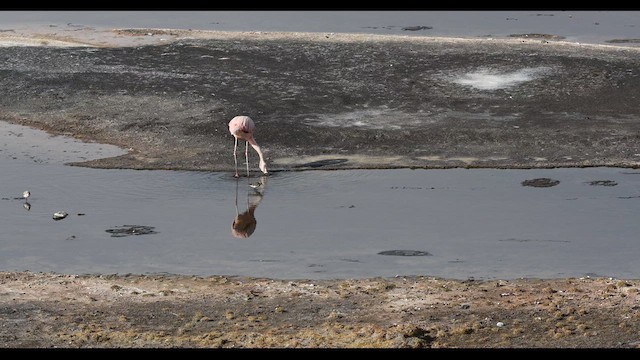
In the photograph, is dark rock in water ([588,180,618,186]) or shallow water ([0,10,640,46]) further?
shallow water ([0,10,640,46])

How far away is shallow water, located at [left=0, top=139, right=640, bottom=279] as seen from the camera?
14.5m

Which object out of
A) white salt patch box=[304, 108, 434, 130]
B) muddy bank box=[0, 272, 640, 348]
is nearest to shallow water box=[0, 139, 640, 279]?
muddy bank box=[0, 272, 640, 348]

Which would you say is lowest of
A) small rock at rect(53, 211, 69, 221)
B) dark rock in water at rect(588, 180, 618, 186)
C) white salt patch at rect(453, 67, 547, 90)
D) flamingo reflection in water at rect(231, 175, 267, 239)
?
flamingo reflection in water at rect(231, 175, 267, 239)

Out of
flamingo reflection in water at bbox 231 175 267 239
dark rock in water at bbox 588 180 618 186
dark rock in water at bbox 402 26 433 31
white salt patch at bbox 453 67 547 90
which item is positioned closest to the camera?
flamingo reflection in water at bbox 231 175 267 239

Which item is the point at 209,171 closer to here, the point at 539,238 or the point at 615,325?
the point at 539,238

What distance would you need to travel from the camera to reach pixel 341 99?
74.8 ft

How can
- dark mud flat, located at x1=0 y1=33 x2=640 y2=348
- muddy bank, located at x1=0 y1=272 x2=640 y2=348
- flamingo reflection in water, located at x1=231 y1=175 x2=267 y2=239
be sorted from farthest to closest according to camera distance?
flamingo reflection in water, located at x1=231 y1=175 x2=267 y2=239, dark mud flat, located at x1=0 y1=33 x2=640 y2=348, muddy bank, located at x1=0 y1=272 x2=640 y2=348

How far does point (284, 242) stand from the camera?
50.9 feet

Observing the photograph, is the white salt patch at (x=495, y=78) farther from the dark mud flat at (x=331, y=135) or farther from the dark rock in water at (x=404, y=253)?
the dark rock in water at (x=404, y=253)

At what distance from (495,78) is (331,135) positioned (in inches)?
194

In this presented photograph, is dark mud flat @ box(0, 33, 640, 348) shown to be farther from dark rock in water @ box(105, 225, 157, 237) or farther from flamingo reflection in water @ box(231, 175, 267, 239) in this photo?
dark rock in water @ box(105, 225, 157, 237)

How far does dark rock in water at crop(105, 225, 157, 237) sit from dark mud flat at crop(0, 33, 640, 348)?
78.3 inches

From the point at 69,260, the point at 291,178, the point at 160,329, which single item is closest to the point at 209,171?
the point at 291,178

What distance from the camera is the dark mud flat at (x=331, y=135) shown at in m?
11.9
